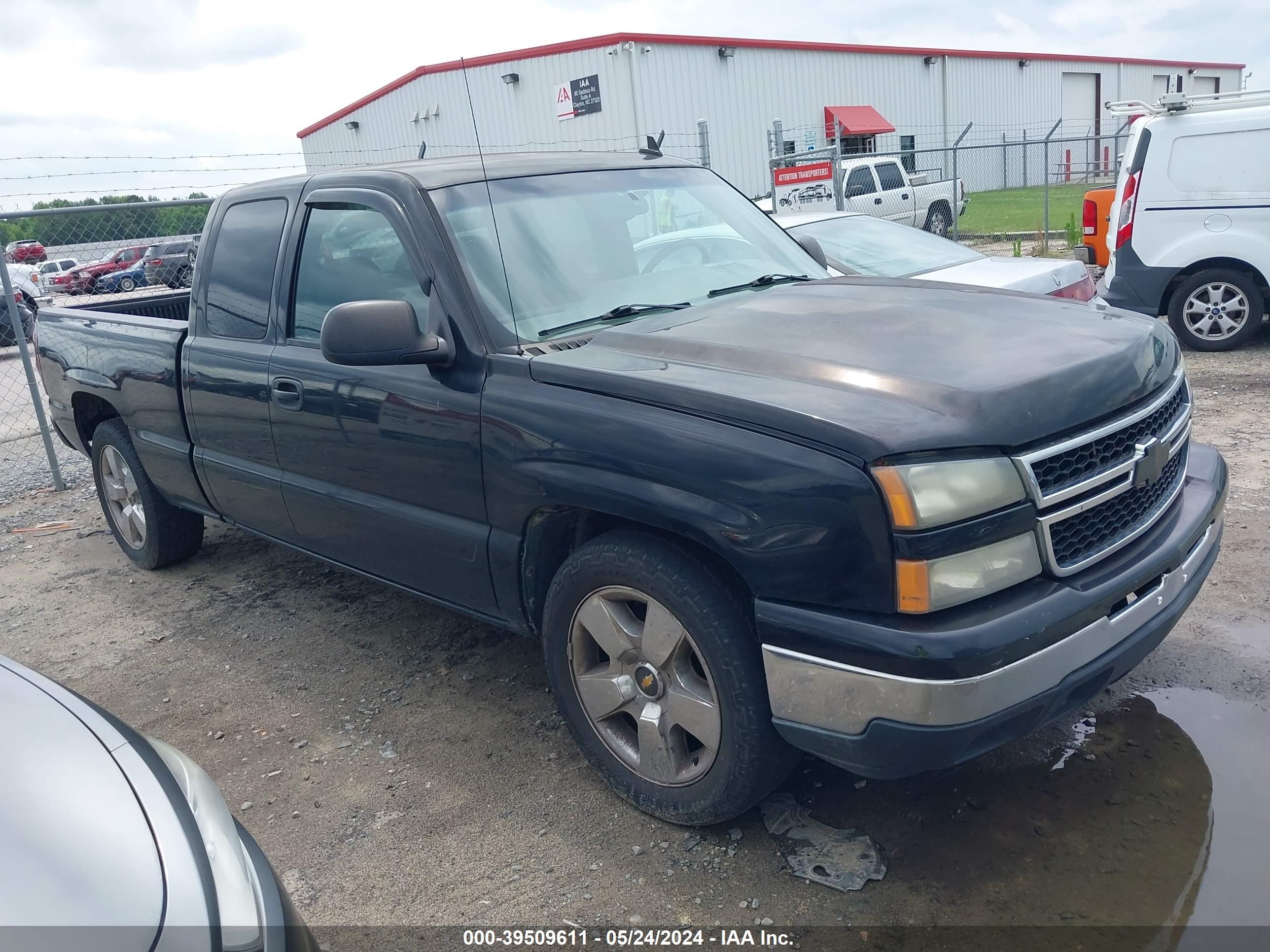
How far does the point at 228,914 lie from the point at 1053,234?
844 inches

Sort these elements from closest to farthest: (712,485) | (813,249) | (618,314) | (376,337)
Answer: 1. (712,485)
2. (376,337)
3. (618,314)
4. (813,249)

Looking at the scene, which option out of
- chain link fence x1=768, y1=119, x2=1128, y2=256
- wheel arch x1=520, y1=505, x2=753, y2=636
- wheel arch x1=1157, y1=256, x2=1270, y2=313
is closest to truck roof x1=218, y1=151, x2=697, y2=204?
wheel arch x1=520, y1=505, x2=753, y2=636

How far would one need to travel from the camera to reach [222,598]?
16.7 ft

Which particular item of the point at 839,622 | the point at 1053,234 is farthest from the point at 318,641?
the point at 1053,234

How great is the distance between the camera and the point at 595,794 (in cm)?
315

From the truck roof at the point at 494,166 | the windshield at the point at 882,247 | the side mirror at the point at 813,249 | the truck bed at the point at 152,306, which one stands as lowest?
the windshield at the point at 882,247

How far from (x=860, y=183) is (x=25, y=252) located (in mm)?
14268

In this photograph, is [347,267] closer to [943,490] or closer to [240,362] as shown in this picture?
[240,362]

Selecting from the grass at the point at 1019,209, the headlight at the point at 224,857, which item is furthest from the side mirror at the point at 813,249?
the grass at the point at 1019,209

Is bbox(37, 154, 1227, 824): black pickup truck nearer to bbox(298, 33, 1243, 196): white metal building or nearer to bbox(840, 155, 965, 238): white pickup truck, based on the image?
bbox(840, 155, 965, 238): white pickup truck

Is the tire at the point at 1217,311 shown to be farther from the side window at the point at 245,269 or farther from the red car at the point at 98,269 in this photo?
the red car at the point at 98,269

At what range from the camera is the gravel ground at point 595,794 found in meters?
2.58

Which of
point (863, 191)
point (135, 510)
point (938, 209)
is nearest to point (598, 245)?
point (135, 510)

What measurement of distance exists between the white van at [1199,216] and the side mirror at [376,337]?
24.2 feet
